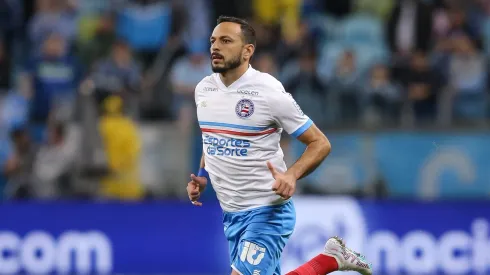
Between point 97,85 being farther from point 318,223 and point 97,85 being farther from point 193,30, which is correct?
point 318,223

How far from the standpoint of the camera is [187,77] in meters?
14.2

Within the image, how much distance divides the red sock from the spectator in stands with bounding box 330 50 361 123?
5.55 meters

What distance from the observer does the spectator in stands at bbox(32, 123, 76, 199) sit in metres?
13.3

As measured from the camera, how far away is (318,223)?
12656mm

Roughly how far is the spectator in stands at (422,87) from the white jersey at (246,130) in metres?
6.26

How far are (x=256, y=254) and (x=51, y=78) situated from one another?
7888mm

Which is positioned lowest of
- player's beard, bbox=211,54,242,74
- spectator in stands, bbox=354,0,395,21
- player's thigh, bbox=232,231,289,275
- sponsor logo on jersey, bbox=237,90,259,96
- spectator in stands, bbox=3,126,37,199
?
spectator in stands, bbox=3,126,37,199

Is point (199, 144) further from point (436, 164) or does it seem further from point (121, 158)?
point (436, 164)

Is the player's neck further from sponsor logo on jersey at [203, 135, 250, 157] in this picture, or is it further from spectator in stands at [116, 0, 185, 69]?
spectator in stands at [116, 0, 185, 69]

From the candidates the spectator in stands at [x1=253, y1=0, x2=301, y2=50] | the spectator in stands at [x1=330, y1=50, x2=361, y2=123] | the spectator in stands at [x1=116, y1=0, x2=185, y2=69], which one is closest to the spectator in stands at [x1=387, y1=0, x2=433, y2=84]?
the spectator in stands at [x1=330, y1=50, x2=361, y2=123]

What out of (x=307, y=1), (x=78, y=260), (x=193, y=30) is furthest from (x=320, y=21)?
(x=78, y=260)

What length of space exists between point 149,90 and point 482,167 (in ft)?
14.6

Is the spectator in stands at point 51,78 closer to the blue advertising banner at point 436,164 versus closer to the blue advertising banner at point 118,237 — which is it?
the blue advertising banner at point 118,237

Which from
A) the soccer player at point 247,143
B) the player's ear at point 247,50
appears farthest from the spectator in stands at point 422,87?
the player's ear at point 247,50
